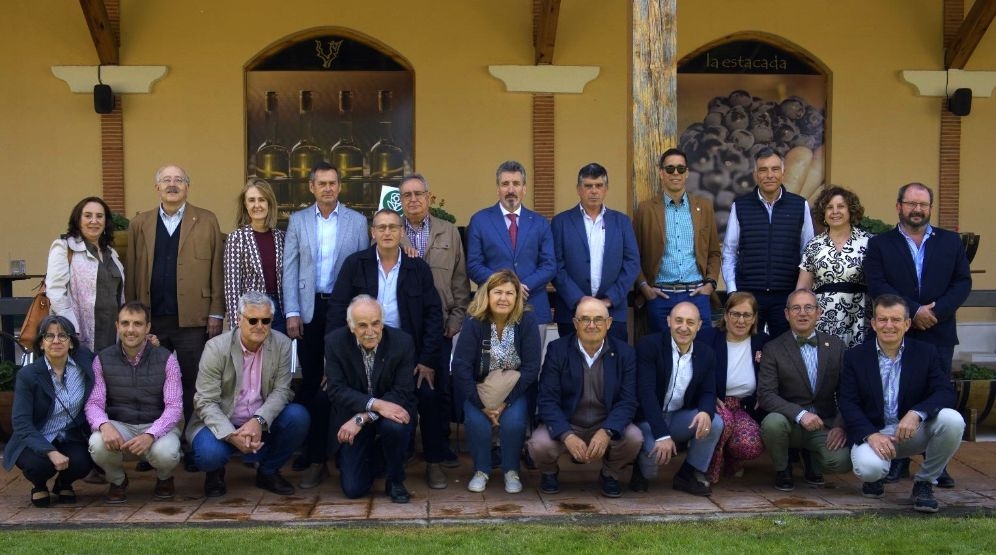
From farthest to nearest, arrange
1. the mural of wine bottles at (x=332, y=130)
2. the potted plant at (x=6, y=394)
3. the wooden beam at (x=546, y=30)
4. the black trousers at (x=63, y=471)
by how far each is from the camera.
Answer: the mural of wine bottles at (x=332, y=130) → the wooden beam at (x=546, y=30) → the potted plant at (x=6, y=394) → the black trousers at (x=63, y=471)

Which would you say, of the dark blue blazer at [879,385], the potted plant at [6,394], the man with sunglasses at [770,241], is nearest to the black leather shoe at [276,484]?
the potted plant at [6,394]

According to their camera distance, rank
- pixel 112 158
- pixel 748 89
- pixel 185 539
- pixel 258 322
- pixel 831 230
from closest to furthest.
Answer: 1. pixel 185 539
2. pixel 258 322
3. pixel 831 230
4. pixel 112 158
5. pixel 748 89

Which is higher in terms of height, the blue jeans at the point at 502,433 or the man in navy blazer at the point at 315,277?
the man in navy blazer at the point at 315,277

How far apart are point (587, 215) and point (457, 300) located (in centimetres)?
91

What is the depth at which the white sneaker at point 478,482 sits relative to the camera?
569 centimetres

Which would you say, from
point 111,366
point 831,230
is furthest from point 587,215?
point 111,366

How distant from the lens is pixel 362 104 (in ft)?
36.4

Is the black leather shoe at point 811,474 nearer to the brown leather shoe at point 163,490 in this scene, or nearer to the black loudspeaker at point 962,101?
the brown leather shoe at point 163,490

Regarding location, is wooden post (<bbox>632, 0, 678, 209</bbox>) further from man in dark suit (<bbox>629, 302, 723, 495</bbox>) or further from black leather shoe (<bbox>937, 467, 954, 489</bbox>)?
black leather shoe (<bbox>937, 467, 954, 489</bbox>)

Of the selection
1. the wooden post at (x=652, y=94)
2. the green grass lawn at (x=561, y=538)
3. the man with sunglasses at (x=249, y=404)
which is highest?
the wooden post at (x=652, y=94)

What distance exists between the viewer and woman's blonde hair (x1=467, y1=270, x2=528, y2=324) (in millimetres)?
5629

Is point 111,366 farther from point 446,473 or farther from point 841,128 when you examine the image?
point 841,128

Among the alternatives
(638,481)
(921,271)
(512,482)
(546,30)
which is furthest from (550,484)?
(546,30)

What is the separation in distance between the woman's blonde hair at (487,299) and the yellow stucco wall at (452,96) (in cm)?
537
